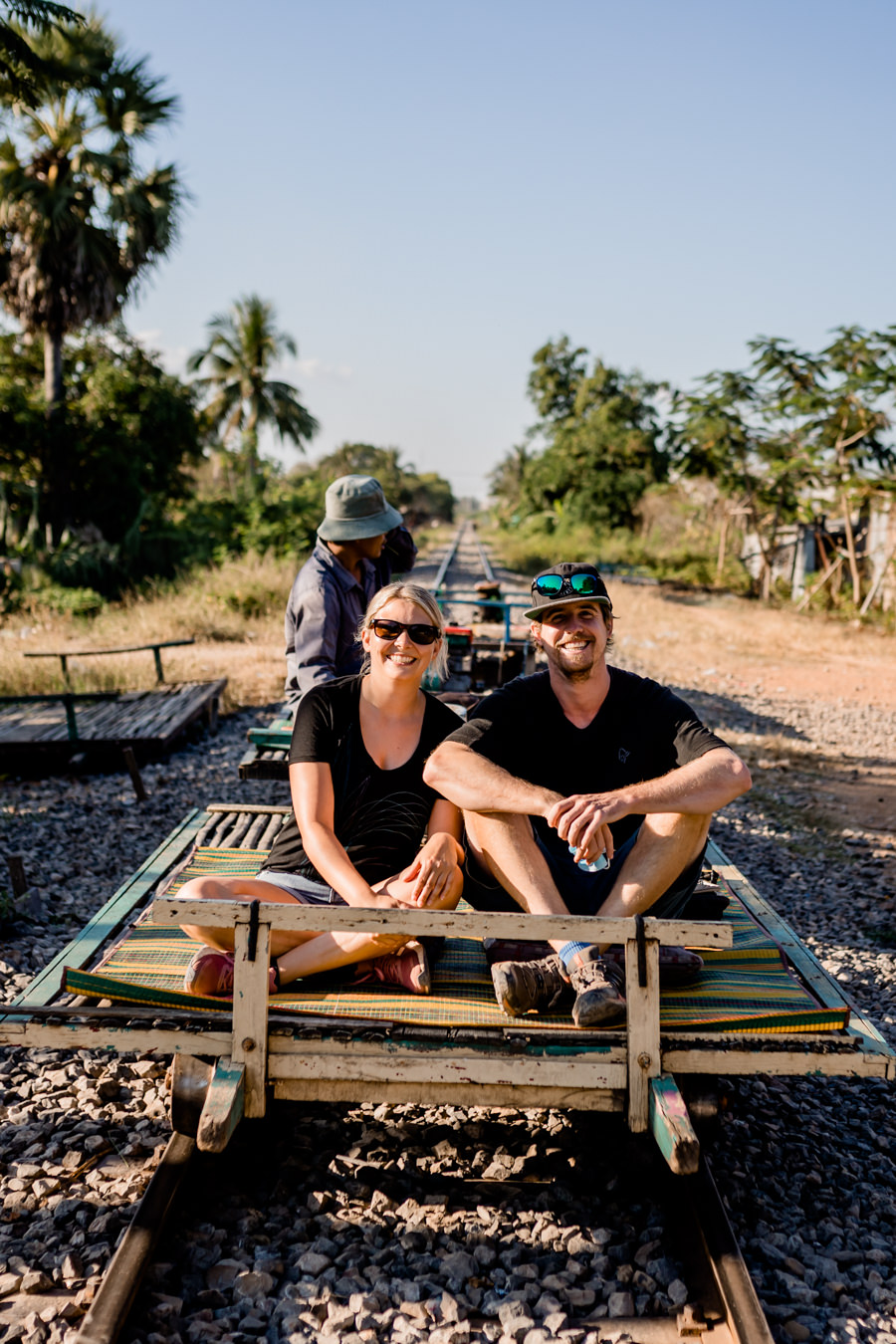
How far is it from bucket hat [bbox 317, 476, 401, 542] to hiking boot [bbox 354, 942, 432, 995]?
2.47 meters

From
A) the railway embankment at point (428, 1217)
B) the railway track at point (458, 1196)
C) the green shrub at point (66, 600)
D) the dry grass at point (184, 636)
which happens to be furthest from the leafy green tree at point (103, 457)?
the railway track at point (458, 1196)

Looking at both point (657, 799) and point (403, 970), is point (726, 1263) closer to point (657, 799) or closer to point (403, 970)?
point (403, 970)

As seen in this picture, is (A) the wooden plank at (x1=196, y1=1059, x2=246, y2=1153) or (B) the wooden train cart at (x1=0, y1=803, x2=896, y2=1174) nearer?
(A) the wooden plank at (x1=196, y1=1059, x2=246, y2=1153)

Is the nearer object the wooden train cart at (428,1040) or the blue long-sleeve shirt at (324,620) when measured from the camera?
the wooden train cart at (428,1040)

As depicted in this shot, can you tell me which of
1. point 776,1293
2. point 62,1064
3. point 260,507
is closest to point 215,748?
point 62,1064

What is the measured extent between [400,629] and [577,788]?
0.85m

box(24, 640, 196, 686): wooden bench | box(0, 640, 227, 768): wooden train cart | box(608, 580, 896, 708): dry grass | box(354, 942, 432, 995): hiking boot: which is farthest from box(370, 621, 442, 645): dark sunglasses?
box(608, 580, 896, 708): dry grass

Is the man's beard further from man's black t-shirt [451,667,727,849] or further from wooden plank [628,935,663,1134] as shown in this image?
wooden plank [628,935,663,1134]

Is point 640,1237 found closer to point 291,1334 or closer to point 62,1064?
point 291,1334

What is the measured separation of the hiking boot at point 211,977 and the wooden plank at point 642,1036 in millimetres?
1030

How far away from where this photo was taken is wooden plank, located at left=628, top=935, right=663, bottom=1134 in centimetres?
268

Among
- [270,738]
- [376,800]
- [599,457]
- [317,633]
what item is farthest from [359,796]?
[599,457]

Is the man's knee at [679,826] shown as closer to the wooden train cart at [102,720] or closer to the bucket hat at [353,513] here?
the bucket hat at [353,513]

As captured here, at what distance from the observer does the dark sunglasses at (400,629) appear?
3432 mm
